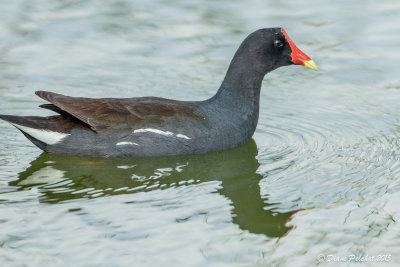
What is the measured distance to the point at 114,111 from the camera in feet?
23.2

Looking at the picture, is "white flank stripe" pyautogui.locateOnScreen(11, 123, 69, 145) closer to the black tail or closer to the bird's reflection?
the black tail

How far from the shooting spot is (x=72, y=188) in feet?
21.2

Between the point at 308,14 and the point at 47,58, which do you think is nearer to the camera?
the point at 47,58

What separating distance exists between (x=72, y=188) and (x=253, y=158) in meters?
1.62

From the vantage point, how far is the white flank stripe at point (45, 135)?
6984 millimetres

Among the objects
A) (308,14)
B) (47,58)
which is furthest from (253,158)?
(308,14)

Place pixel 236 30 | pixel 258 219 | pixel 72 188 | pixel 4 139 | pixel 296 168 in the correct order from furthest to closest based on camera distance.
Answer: pixel 236 30
pixel 4 139
pixel 296 168
pixel 72 188
pixel 258 219

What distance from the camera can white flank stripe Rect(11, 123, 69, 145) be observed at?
275 inches

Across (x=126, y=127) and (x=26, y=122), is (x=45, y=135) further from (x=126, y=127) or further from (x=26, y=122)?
(x=126, y=127)

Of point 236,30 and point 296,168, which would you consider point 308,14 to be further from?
point 296,168

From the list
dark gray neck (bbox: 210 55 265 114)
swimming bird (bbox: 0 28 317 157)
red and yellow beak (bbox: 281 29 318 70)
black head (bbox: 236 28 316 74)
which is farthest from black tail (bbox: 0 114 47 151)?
red and yellow beak (bbox: 281 29 318 70)

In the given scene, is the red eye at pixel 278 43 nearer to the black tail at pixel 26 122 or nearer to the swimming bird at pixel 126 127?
the swimming bird at pixel 126 127

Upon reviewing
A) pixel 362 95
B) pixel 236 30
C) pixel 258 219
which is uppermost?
pixel 236 30

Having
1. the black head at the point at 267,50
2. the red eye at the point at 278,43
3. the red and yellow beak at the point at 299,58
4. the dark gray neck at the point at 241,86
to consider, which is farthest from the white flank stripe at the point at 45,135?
the red and yellow beak at the point at 299,58
